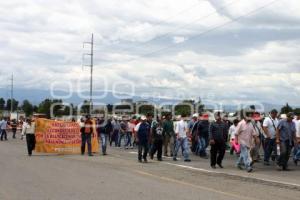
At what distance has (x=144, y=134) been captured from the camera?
20.7m

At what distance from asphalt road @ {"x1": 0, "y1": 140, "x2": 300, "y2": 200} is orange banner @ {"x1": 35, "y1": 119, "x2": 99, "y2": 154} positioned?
21.0 ft

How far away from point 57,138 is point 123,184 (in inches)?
503

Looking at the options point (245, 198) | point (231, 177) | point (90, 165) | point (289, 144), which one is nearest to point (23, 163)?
point (90, 165)

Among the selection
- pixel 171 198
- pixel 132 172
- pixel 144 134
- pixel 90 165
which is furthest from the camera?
pixel 144 134

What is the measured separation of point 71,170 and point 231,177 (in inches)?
182

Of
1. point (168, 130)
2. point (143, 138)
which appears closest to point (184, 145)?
point (143, 138)

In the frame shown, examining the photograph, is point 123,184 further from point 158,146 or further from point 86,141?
point 86,141

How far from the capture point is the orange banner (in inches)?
988

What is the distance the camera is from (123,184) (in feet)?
43.9

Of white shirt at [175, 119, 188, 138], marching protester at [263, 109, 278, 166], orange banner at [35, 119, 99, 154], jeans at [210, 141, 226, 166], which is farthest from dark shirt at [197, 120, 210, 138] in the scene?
jeans at [210, 141, 226, 166]

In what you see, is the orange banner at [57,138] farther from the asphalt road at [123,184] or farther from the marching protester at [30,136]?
the asphalt road at [123,184]

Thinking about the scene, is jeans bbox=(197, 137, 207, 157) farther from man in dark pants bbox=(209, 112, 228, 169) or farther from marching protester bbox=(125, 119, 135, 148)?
marching protester bbox=(125, 119, 135, 148)

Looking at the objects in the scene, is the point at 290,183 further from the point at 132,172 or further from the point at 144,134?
the point at 144,134

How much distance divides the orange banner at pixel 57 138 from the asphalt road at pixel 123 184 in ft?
21.0
